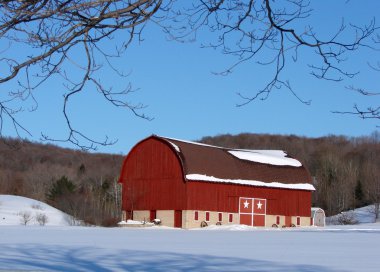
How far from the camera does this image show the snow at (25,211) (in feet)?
171

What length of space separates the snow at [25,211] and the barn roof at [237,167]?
618 inches

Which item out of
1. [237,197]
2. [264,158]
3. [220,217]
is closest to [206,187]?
[220,217]

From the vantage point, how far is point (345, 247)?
1745 centimetres

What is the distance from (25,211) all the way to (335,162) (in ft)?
154

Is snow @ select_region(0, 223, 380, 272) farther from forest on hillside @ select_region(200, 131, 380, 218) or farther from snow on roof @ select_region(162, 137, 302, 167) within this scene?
forest on hillside @ select_region(200, 131, 380, 218)

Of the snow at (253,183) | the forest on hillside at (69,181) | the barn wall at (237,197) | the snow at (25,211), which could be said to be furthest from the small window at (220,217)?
the snow at (25,211)

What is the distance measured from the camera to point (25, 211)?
5422 centimetres

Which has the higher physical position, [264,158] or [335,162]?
[335,162]

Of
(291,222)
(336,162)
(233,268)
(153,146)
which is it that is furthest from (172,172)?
(336,162)

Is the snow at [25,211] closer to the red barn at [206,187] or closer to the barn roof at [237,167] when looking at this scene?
the red barn at [206,187]

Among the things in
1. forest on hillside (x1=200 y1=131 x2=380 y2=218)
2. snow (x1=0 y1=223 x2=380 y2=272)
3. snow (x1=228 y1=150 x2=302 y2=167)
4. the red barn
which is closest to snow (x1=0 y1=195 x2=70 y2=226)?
the red barn

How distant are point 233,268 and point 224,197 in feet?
91.7

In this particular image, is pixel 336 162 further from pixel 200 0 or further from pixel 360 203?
pixel 200 0

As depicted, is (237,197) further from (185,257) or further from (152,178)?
(185,257)
